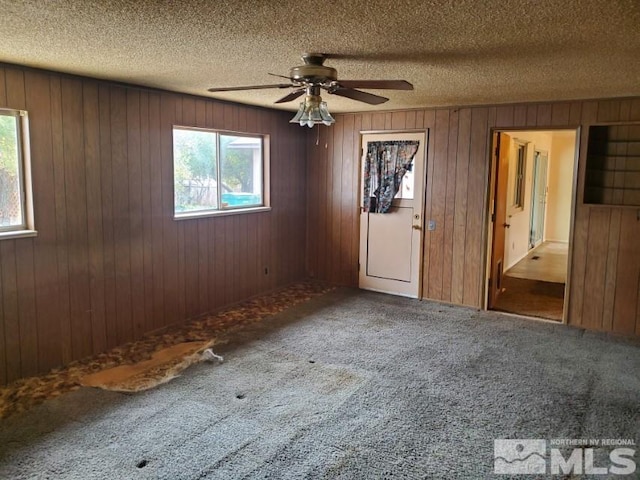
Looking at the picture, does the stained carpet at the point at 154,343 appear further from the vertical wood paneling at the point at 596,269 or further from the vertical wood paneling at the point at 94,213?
the vertical wood paneling at the point at 596,269

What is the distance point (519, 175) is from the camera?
784 centimetres

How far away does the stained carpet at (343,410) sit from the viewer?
8.77ft

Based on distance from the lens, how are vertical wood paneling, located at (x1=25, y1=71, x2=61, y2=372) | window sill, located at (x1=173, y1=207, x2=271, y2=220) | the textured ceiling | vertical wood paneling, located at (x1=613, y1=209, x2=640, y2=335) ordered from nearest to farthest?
the textured ceiling, vertical wood paneling, located at (x1=25, y1=71, x2=61, y2=372), vertical wood paneling, located at (x1=613, y1=209, x2=640, y2=335), window sill, located at (x1=173, y1=207, x2=271, y2=220)

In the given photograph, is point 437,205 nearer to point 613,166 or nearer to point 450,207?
point 450,207

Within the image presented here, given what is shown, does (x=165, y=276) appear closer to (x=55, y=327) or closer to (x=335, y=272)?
(x=55, y=327)

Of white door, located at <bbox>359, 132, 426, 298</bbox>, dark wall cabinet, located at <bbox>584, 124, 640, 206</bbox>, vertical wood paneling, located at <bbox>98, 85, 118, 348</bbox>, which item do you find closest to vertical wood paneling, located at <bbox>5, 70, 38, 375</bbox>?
vertical wood paneling, located at <bbox>98, 85, 118, 348</bbox>

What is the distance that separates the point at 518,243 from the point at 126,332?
6.48 m

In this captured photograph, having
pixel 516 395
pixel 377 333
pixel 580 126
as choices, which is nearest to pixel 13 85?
pixel 377 333

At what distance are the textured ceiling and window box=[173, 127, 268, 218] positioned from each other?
101 centimetres

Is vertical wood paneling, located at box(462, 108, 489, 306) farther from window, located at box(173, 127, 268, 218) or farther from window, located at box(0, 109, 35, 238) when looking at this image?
window, located at box(0, 109, 35, 238)

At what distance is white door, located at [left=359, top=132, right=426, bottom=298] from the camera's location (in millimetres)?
5918

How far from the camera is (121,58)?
3223 mm

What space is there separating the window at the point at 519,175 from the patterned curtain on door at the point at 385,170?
2.49 m

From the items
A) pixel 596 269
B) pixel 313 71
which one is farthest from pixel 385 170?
pixel 313 71
